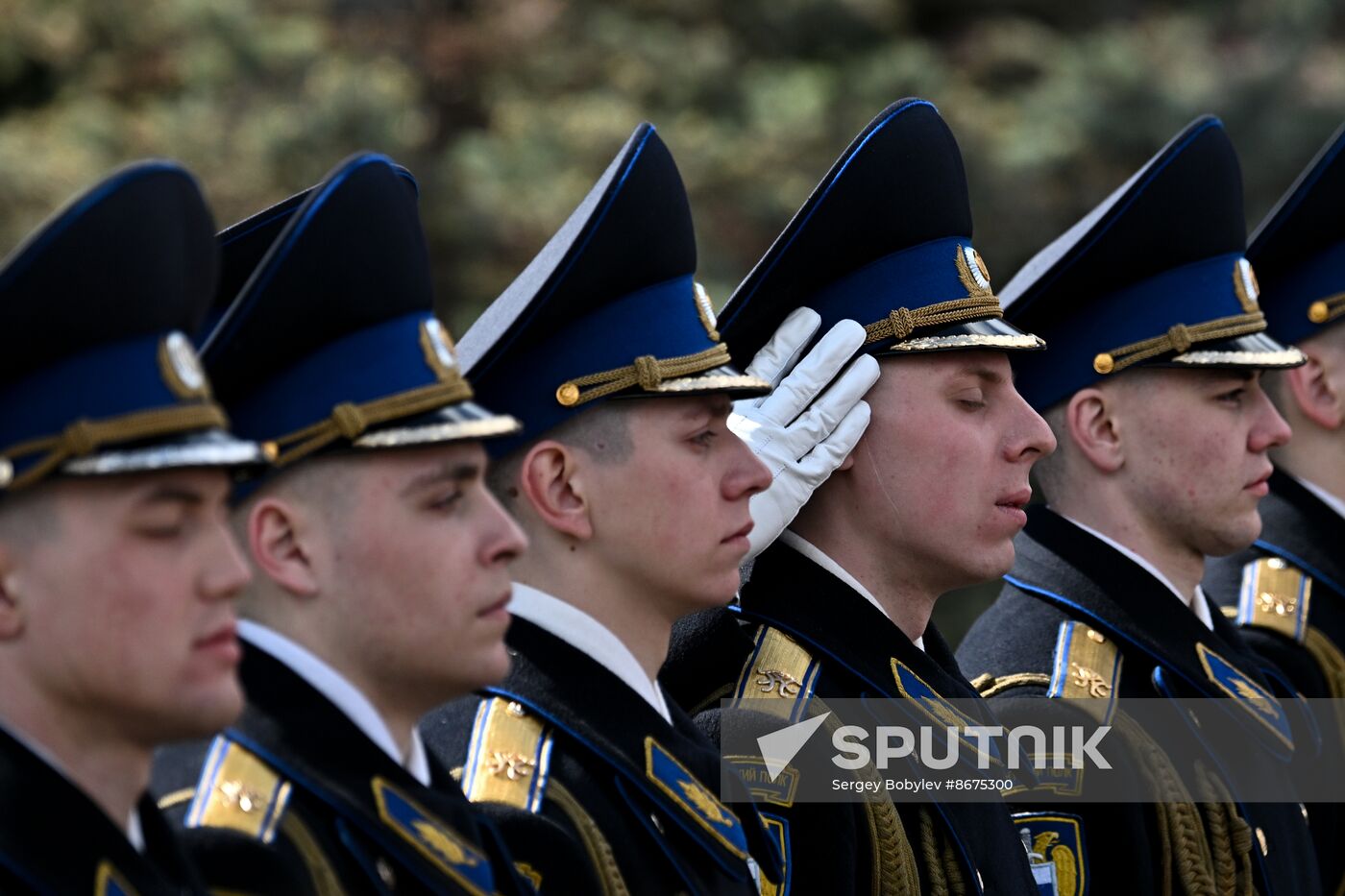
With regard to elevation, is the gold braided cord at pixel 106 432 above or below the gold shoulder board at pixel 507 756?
above

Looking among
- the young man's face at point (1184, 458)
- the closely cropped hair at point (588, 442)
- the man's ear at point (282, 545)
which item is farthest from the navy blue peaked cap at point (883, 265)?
the man's ear at point (282, 545)

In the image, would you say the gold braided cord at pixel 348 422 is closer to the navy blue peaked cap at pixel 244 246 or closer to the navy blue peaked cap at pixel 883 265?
the navy blue peaked cap at pixel 244 246

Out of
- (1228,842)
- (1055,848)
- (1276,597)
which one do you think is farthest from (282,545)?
(1276,597)

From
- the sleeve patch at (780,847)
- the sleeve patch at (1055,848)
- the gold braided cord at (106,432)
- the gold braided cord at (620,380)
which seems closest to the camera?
the gold braided cord at (106,432)

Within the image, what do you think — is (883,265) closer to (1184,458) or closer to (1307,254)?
(1184,458)

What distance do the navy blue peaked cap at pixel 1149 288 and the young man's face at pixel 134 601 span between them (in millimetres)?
3211

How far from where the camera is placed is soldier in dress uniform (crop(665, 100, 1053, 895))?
516cm

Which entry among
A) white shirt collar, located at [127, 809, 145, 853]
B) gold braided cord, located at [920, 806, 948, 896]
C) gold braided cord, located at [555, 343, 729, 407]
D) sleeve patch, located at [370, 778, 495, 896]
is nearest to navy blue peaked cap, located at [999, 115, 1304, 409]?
gold braided cord, located at [920, 806, 948, 896]

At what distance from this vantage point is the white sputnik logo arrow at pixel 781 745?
4855mm

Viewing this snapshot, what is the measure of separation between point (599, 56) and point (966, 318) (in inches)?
415

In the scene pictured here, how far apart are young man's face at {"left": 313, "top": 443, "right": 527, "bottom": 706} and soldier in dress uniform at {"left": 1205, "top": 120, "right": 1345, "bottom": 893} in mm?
3763

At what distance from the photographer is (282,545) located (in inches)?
144

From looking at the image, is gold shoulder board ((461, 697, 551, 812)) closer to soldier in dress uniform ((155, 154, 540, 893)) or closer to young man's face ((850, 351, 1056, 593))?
soldier in dress uniform ((155, 154, 540, 893))

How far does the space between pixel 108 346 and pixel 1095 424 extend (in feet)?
11.0
